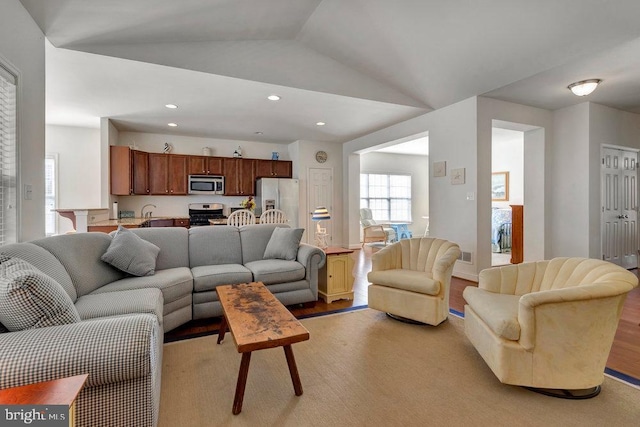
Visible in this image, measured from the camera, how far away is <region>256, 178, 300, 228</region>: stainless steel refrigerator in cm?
649

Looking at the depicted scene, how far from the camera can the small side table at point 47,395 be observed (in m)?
0.80

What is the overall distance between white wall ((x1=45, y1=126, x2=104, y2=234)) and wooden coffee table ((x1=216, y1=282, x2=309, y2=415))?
495 centimetres

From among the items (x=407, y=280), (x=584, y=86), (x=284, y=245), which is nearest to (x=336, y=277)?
(x=284, y=245)

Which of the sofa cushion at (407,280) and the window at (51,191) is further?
the window at (51,191)

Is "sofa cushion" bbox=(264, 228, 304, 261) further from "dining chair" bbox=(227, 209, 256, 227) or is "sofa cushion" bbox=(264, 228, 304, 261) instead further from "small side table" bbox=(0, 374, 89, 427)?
"small side table" bbox=(0, 374, 89, 427)

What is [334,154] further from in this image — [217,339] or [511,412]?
[511,412]

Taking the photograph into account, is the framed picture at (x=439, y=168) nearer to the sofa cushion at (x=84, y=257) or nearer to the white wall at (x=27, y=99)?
the sofa cushion at (x=84, y=257)

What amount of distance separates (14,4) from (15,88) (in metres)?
0.60

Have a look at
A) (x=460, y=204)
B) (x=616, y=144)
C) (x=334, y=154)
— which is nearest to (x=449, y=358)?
(x=460, y=204)

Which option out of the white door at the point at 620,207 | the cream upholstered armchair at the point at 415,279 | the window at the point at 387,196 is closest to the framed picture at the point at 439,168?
the cream upholstered armchair at the point at 415,279

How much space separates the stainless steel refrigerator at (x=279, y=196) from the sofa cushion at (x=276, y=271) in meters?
3.29

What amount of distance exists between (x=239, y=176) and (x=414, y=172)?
530 cm

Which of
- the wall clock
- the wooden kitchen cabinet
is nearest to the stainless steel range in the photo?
the wooden kitchen cabinet

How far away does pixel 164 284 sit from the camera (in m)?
2.55
